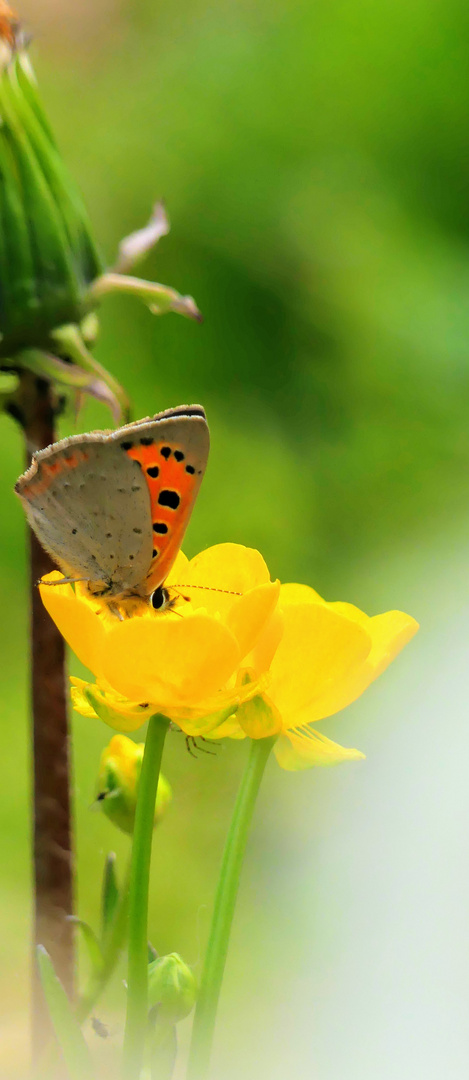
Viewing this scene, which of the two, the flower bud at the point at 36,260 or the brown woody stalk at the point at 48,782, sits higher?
the flower bud at the point at 36,260

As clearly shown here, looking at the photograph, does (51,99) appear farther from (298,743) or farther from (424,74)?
(298,743)

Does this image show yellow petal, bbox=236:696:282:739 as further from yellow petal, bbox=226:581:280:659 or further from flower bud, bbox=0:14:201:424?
flower bud, bbox=0:14:201:424

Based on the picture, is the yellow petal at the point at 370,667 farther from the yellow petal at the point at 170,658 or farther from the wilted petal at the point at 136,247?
the wilted petal at the point at 136,247

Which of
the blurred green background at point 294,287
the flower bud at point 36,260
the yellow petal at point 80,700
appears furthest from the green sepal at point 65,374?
the blurred green background at point 294,287

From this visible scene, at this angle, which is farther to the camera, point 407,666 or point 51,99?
point 51,99

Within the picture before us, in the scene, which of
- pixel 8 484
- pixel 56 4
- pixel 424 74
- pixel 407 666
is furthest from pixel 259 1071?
pixel 56 4

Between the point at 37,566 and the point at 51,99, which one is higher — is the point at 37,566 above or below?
below

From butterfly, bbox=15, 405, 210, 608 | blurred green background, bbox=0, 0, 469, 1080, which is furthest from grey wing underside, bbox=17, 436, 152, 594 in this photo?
blurred green background, bbox=0, 0, 469, 1080

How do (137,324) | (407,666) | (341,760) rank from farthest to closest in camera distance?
(137,324) → (407,666) → (341,760)
